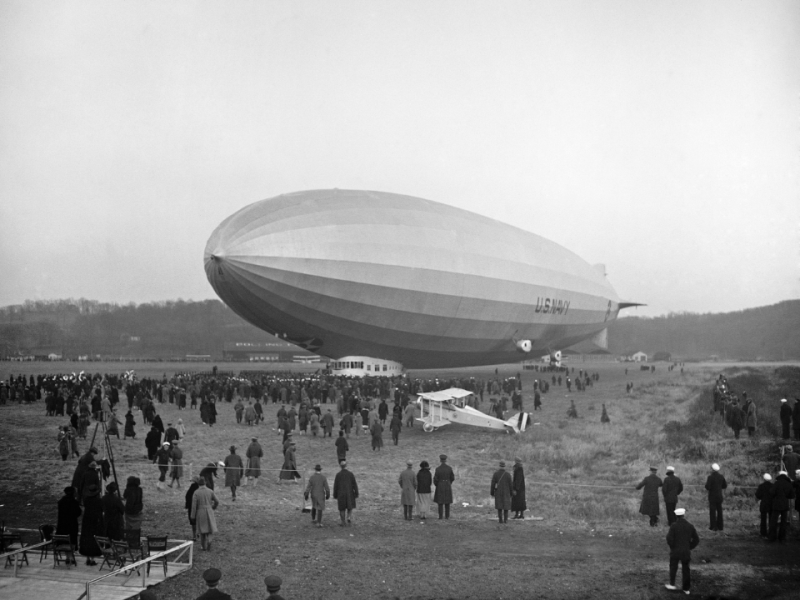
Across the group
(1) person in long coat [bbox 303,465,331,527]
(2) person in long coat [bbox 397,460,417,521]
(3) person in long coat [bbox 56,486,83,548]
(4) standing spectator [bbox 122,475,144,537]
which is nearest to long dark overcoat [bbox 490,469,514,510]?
(2) person in long coat [bbox 397,460,417,521]

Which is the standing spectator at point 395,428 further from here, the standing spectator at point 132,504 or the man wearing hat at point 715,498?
the standing spectator at point 132,504

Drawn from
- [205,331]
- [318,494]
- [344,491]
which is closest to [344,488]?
[344,491]

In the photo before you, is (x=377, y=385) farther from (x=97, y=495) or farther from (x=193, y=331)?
(x=193, y=331)

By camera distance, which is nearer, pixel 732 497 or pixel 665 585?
pixel 665 585

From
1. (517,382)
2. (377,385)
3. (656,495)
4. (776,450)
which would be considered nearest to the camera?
(656,495)

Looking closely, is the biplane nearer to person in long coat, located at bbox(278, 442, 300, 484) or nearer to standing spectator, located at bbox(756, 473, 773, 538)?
person in long coat, located at bbox(278, 442, 300, 484)

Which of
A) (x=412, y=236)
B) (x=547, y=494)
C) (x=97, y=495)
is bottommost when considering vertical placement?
(x=547, y=494)

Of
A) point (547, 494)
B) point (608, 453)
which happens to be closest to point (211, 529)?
point (547, 494)

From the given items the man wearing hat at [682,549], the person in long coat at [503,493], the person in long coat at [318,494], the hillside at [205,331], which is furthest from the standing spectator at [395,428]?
the hillside at [205,331]
